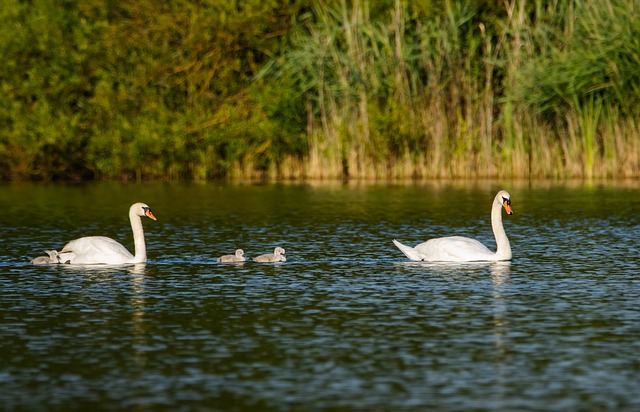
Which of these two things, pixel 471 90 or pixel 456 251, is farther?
pixel 471 90

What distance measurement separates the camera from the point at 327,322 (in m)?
13.3

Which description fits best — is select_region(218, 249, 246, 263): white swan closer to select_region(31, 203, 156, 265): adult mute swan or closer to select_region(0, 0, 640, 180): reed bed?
select_region(31, 203, 156, 265): adult mute swan

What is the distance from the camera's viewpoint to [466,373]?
34.9ft

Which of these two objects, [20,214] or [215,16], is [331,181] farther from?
[20,214]

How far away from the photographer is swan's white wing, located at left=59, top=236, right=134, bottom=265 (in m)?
18.5

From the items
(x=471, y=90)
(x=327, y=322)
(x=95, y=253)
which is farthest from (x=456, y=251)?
(x=471, y=90)

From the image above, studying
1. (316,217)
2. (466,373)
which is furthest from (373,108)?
(466,373)

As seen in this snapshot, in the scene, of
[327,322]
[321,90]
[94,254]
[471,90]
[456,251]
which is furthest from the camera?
[321,90]

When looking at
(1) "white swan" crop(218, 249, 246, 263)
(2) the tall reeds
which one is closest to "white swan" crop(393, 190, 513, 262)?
(1) "white swan" crop(218, 249, 246, 263)

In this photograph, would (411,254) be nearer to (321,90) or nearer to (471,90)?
(471,90)

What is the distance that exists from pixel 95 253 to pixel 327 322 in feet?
20.0

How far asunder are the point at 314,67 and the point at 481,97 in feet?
17.5

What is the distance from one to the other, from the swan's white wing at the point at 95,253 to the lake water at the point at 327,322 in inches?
11.7

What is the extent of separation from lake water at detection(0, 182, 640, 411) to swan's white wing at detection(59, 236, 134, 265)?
0.97 ft
